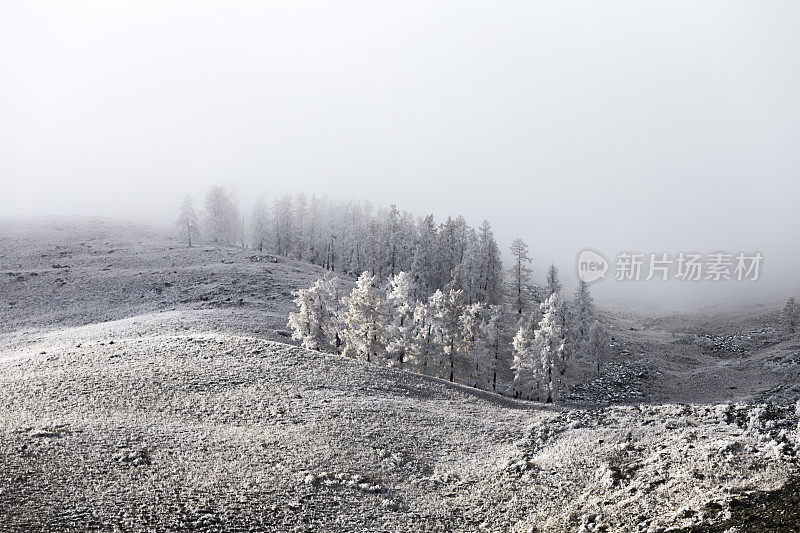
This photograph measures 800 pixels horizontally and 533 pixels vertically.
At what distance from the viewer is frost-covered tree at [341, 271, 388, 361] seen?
147 feet

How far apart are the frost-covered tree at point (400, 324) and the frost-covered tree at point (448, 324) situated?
284cm

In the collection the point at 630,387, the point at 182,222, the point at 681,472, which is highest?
the point at 182,222

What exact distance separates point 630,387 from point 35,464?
2196 inches

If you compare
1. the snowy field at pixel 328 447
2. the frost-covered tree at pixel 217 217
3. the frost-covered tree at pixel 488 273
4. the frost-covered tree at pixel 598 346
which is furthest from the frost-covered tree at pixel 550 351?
the frost-covered tree at pixel 217 217

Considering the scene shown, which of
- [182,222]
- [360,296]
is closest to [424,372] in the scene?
[360,296]

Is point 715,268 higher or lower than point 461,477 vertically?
higher

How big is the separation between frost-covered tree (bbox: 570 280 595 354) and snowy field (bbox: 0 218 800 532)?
14.2 meters

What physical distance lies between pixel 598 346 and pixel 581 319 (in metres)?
5.12

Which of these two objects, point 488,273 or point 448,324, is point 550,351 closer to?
point 448,324

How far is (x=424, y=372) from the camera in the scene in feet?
157

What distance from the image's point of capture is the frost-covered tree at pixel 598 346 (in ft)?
193

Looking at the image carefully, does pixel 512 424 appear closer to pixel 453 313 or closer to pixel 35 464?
pixel 453 313

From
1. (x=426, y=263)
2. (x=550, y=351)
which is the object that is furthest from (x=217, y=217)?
(x=550, y=351)
